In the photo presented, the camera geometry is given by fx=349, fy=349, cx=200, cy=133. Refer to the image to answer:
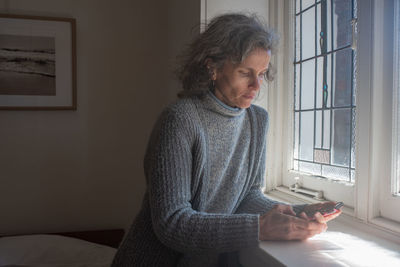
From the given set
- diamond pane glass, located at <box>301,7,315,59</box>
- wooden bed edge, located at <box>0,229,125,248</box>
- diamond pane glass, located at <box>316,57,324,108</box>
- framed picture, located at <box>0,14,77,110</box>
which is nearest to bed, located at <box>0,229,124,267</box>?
wooden bed edge, located at <box>0,229,125,248</box>

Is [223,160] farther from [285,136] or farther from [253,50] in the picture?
[285,136]

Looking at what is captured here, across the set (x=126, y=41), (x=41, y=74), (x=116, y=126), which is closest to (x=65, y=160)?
(x=116, y=126)

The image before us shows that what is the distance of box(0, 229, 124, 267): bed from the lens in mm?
1758

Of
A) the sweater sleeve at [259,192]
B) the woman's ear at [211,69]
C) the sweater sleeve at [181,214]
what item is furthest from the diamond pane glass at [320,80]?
the sweater sleeve at [181,214]

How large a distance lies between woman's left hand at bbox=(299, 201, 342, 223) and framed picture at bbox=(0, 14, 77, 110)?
69.5 inches

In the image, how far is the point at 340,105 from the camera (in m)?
1.28

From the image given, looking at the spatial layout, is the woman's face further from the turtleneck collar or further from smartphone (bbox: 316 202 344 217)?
smartphone (bbox: 316 202 344 217)

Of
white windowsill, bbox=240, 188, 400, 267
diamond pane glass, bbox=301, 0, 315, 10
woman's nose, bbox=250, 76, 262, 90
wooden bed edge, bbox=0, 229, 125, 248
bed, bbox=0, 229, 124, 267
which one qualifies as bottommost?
wooden bed edge, bbox=0, 229, 125, 248

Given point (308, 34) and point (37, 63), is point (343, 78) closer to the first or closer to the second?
point (308, 34)

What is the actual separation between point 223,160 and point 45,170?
1668 mm

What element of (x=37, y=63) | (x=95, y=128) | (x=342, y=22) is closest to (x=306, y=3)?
(x=342, y=22)

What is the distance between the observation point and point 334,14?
133cm

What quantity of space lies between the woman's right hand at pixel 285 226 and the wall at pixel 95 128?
1.55 metres

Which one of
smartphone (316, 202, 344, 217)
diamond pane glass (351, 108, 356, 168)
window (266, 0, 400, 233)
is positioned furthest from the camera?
diamond pane glass (351, 108, 356, 168)
